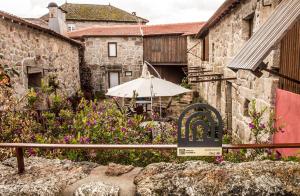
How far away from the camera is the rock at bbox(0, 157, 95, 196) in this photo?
2.20 meters

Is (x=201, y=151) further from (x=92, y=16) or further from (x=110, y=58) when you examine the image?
(x=92, y=16)

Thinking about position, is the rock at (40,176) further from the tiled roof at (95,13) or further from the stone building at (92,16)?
the tiled roof at (95,13)

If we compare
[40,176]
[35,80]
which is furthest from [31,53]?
[40,176]

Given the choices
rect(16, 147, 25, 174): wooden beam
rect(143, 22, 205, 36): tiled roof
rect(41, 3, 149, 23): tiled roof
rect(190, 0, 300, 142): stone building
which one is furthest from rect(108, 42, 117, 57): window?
rect(16, 147, 25, 174): wooden beam

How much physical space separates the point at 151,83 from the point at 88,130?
2.54m

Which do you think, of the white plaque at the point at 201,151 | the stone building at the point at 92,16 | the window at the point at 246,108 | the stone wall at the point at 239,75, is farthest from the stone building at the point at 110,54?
the white plaque at the point at 201,151

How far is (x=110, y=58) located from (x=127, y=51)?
4.72ft

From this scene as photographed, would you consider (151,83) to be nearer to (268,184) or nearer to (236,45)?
(236,45)

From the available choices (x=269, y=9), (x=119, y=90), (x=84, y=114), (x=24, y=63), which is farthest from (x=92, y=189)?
(x=24, y=63)

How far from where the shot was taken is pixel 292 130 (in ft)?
13.3

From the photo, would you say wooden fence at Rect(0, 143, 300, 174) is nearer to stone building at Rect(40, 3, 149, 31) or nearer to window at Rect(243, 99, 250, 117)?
window at Rect(243, 99, 250, 117)

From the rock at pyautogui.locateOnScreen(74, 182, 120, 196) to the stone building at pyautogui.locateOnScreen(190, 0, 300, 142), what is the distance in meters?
2.06

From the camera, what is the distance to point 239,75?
6.84 metres

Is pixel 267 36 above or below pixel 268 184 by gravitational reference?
above
